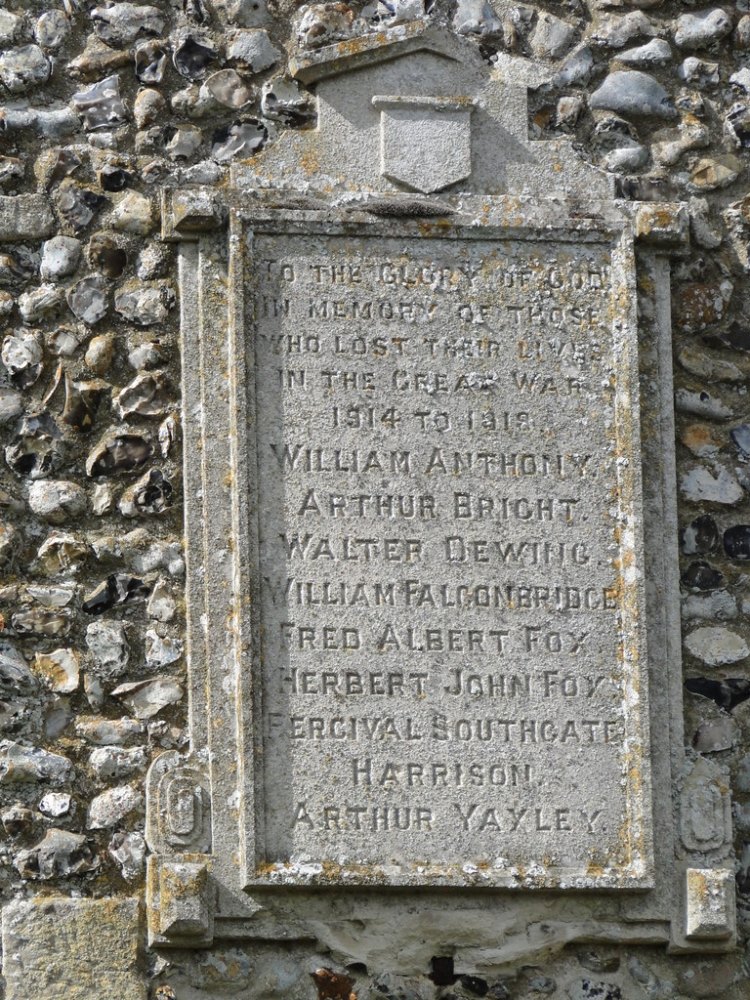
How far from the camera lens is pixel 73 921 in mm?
6988

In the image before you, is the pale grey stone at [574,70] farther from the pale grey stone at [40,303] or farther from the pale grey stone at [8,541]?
the pale grey stone at [8,541]

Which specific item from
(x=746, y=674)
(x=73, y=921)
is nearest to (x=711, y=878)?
(x=746, y=674)

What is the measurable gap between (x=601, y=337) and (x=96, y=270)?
1.58 metres

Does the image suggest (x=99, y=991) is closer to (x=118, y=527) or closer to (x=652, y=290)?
(x=118, y=527)

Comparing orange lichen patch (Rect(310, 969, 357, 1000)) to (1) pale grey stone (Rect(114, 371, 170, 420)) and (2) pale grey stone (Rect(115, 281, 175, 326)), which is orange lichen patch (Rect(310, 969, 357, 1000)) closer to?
(1) pale grey stone (Rect(114, 371, 170, 420))

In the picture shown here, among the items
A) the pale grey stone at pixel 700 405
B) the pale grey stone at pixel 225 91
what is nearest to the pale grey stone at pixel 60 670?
the pale grey stone at pixel 225 91

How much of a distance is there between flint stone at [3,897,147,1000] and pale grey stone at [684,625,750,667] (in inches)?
73.2

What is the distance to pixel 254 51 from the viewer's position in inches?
299

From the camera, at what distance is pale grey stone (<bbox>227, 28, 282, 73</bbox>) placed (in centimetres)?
758

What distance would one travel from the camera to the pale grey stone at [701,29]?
25.6 ft

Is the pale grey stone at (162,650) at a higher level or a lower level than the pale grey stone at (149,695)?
higher

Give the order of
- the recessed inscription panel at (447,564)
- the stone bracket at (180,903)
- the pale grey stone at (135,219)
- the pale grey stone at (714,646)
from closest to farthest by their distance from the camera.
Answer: the stone bracket at (180,903), the recessed inscription panel at (447,564), the pale grey stone at (714,646), the pale grey stone at (135,219)

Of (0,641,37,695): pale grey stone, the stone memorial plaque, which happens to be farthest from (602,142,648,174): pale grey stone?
(0,641,37,695): pale grey stone

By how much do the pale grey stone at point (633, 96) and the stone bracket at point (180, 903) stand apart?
8.95ft
